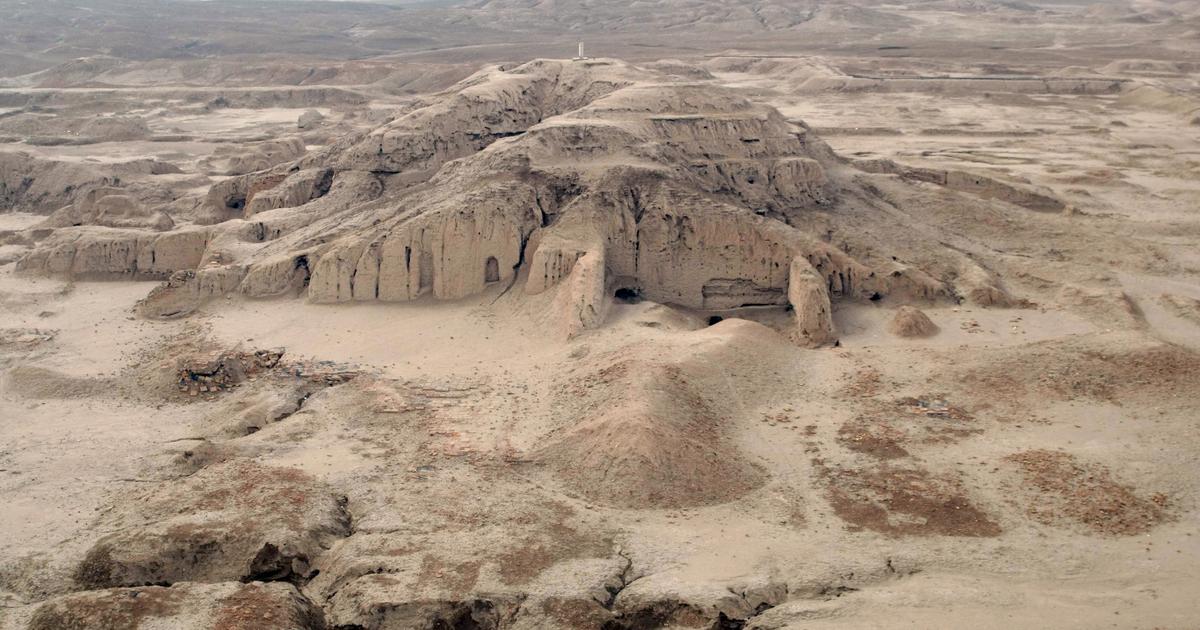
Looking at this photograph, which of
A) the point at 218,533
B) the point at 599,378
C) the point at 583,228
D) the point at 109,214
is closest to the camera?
the point at 218,533

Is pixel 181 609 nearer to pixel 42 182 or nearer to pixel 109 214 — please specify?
pixel 109 214

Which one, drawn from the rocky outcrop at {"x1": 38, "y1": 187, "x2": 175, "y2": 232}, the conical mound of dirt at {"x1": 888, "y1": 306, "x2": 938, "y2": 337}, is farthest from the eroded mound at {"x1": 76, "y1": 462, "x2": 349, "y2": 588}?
the rocky outcrop at {"x1": 38, "y1": 187, "x2": 175, "y2": 232}

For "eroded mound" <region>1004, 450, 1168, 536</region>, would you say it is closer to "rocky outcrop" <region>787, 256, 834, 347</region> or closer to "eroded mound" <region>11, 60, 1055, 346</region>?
"rocky outcrop" <region>787, 256, 834, 347</region>

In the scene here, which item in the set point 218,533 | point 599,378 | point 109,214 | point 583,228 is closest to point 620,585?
point 218,533

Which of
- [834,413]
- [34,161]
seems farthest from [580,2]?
[834,413]

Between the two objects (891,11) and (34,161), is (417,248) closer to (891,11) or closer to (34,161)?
(34,161)

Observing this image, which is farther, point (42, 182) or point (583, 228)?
point (42, 182)
